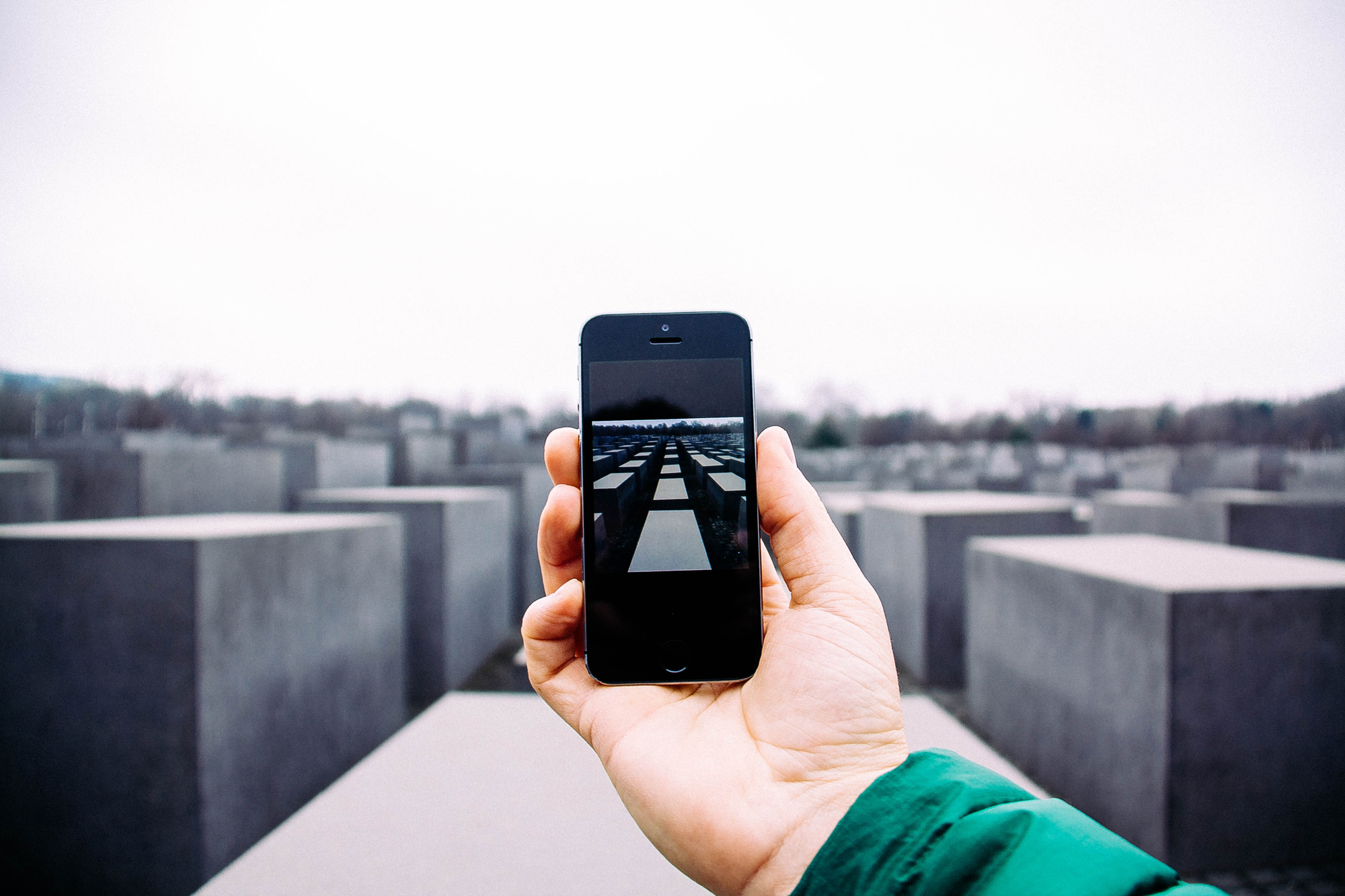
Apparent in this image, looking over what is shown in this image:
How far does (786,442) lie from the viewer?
1.57 m

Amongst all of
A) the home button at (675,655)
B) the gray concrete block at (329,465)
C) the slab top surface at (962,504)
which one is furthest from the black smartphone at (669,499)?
the gray concrete block at (329,465)

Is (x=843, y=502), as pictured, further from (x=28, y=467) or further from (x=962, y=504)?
(x=28, y=467)

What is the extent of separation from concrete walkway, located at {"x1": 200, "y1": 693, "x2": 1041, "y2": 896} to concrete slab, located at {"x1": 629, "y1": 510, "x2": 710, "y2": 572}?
25.7 inches

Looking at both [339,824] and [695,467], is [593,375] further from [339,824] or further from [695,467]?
[339,824]

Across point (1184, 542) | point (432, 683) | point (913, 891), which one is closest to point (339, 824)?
point (913, 891)

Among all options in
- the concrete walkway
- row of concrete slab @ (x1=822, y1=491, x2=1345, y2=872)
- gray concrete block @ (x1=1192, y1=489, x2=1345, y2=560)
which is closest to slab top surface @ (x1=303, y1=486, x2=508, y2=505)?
the concrete walkway

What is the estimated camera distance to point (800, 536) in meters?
1.47

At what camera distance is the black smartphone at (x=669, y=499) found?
145 centimetres

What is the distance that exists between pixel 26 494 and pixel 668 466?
8.15 meters

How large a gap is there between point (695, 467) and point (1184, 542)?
16.4ft

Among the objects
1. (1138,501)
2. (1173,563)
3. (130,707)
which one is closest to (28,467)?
(130,707)

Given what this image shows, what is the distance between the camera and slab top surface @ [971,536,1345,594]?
10.6ft

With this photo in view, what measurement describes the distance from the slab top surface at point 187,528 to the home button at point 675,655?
2846 millimetres

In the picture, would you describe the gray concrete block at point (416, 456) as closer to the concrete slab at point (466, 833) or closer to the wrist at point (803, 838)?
the concrete slab at point (466, 833)
